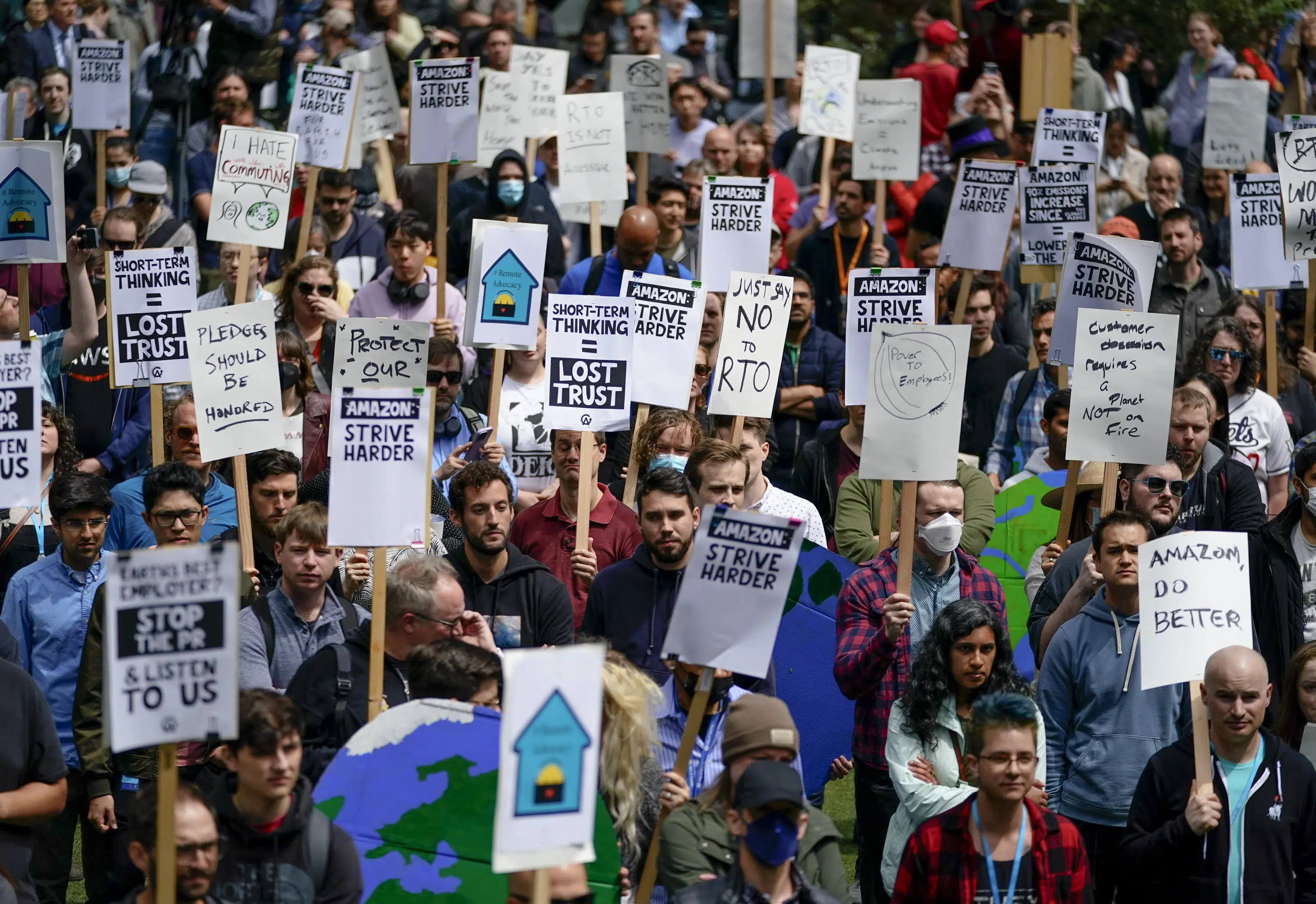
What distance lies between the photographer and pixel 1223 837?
6.71 meters

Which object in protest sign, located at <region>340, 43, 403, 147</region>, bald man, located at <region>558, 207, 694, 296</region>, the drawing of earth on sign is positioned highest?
protest sign, located at <region>340, 43, 403, 147</region>

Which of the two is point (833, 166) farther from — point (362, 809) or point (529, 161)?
point (362, 809)

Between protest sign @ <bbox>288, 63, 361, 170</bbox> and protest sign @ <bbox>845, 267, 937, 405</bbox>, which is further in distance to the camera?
protest sign @ <bbox>288, 63, 361, 170</bbox>

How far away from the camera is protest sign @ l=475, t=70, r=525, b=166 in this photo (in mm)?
14602

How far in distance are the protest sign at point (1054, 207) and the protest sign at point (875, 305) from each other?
10.4 ft

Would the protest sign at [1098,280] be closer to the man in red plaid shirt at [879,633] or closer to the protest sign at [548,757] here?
the man in red plaid shirt at [879,633]

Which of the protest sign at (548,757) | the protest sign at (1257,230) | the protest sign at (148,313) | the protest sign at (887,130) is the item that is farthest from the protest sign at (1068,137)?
the protest sign at (548,757)

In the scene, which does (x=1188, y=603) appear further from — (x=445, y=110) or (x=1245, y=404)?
(x=445, y=110)

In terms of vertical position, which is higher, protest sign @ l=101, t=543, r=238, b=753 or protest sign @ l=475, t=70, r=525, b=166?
protest sign @ l=475, t=70, r=525, b=166

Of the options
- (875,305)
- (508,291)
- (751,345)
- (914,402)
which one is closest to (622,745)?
(914,402)

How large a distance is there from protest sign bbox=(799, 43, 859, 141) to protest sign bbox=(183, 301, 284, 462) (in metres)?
7.49

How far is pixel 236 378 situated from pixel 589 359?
1.68m

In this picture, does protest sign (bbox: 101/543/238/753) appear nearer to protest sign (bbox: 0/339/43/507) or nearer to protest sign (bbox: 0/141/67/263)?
protest sign (bbox: 0/339/43/507)

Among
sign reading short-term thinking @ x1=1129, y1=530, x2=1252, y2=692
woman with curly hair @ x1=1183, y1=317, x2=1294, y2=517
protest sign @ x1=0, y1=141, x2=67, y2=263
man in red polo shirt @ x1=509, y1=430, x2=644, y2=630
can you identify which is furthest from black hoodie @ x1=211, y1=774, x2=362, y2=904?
woman with curly hair @ x1=1183, y1=317, x2=1294, y2=517
